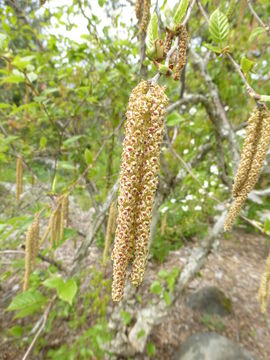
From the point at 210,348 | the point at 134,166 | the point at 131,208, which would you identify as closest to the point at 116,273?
the point at 131,208

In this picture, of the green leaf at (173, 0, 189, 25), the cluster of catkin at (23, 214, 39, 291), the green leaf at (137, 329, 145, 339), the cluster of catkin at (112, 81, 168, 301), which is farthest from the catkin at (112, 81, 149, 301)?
the green leaf at (137, 329, 145, 339)

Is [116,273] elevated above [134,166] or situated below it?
below

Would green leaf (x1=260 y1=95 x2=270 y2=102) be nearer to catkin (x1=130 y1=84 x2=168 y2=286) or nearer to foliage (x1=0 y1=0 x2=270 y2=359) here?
catkin (x1=130 y1=84 x2=168 y2=286)

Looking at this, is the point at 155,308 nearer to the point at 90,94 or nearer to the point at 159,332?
the point at 159,332

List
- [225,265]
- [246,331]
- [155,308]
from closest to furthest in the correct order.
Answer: [155,308]
[246,331]
[225,265]

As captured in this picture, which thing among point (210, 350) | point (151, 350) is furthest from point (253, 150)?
point (151, 350)

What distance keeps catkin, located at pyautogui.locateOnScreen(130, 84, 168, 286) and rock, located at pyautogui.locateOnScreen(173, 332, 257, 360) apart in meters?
2.36

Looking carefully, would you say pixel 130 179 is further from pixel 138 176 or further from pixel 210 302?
pixel 210 302

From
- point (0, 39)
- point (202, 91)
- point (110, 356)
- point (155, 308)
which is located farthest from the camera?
point (202, 91)

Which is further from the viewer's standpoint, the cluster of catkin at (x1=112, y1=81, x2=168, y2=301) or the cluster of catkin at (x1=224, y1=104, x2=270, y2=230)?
the cluster of catkin at (x1=224, y1=104, x2=270, y2=230)

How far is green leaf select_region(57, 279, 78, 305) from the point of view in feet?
4.84

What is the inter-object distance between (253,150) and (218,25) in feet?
1.93

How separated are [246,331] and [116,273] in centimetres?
356

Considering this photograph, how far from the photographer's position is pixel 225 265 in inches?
193
